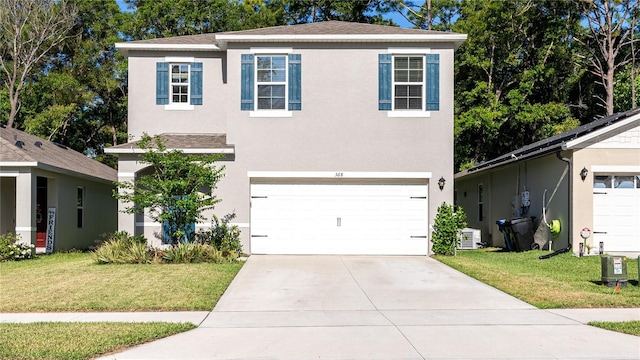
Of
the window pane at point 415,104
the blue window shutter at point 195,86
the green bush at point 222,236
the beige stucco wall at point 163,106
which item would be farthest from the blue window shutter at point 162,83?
the window pane at point 415,104

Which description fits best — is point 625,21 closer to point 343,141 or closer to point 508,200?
point 508,200

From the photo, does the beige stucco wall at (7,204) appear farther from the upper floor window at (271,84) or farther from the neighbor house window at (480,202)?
the neighbor house window at (480,202)

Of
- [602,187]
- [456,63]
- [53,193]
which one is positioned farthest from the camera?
[456,63]

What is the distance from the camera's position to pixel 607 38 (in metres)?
32.4

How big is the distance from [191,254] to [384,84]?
24.2 feet

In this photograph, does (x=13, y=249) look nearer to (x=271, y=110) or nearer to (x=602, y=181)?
(x=271, y=110)

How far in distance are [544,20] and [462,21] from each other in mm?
4106

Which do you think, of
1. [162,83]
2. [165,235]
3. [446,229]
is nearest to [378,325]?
[446,229]

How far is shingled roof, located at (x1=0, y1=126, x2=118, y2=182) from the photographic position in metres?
18.6

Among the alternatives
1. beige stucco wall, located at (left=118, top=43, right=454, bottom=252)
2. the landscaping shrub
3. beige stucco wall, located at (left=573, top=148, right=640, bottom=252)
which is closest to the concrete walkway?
the landscaping shrub

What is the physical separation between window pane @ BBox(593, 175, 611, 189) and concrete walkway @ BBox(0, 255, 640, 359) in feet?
20.0

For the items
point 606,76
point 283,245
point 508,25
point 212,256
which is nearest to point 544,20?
point 508,25

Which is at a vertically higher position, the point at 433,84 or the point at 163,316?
the point at 433,84

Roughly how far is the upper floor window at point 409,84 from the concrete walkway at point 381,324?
6.00 metres
